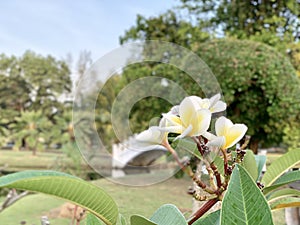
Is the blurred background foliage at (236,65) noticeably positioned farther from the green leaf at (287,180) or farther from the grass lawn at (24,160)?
the green leaf at (287,180)

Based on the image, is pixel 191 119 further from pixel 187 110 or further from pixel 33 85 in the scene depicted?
pixel 33 85

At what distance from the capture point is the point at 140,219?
347 mm

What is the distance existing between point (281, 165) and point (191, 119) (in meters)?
0.19

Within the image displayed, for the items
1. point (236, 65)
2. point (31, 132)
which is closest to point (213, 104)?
point (236, 65)

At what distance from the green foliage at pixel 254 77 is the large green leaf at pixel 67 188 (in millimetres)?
3070

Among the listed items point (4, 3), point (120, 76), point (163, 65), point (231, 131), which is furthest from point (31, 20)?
point (231, 131)

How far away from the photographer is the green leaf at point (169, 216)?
0.35m

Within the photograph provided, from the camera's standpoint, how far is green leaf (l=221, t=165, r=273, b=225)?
288mm

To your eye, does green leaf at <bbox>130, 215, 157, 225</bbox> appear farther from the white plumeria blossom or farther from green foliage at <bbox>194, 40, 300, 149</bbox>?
green foliage at <bbox>194, 40, 300, 149</bbox>

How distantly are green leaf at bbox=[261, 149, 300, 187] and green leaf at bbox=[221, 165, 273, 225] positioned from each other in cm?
20

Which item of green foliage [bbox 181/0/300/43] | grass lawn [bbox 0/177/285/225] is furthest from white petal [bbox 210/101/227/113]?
green foliage [bbox 181/0/300/43]

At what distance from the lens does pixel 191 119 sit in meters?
0.37

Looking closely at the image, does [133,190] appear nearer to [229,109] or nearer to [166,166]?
[166,166]

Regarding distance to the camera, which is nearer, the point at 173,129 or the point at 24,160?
the point at 173,129
